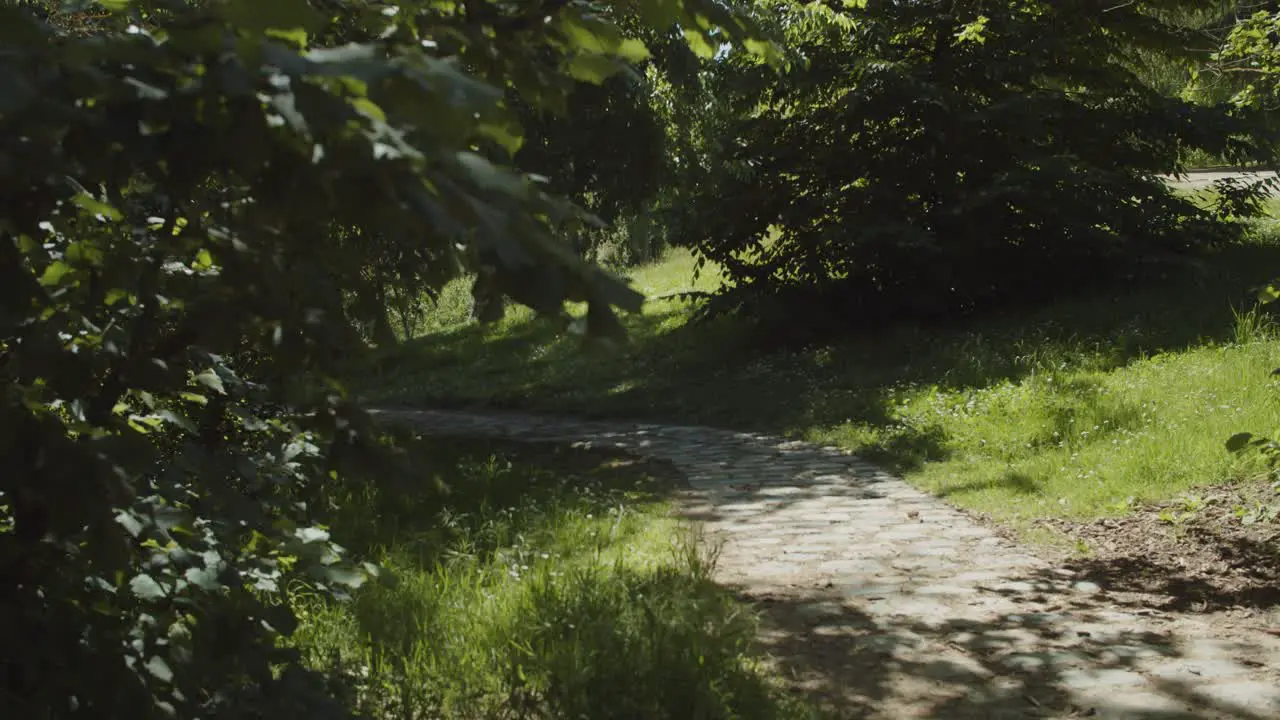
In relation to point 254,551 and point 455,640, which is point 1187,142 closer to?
point 455,640

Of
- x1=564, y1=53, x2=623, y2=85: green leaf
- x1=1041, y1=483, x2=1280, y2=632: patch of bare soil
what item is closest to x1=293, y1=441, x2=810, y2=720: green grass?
x1=564, y1=53, x2=623, y2=85: green leaf

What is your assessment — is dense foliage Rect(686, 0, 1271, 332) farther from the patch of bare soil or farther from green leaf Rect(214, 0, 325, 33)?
green leaf Rect(214, 0, 325, 33)

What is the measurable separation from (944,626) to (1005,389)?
5.38m

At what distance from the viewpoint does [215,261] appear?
7.59 ft

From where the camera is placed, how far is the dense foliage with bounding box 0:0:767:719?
1462mm

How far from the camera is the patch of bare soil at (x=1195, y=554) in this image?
17.3ft

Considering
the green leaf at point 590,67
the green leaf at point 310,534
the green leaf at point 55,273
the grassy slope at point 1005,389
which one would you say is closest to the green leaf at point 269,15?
the green leaf at point 590,67

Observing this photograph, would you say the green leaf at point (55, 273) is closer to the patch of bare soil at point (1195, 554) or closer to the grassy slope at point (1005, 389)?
the grassy slope at point (1005, 389)

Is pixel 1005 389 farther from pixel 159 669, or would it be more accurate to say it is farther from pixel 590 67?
pixel 159 669

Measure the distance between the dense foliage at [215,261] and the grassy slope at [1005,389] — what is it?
245 centimetres

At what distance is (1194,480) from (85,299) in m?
6.42

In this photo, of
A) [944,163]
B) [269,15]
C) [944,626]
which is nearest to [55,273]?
[269,15]

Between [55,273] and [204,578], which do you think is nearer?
[55,273]

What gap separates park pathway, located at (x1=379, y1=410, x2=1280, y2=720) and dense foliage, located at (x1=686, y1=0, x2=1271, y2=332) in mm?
5719
